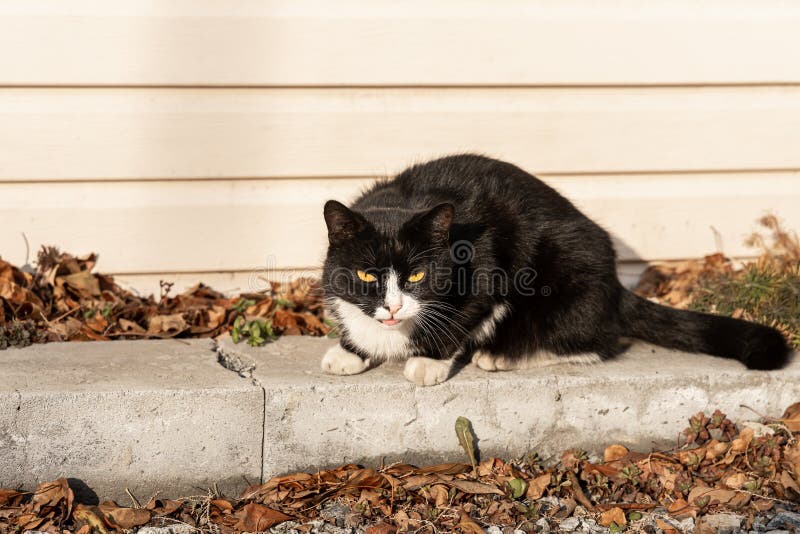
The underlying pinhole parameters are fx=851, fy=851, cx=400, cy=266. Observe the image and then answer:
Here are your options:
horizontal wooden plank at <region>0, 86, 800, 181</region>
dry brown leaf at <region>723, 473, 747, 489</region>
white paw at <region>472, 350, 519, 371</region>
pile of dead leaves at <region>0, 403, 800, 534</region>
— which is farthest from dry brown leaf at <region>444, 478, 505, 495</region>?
horizontal wooden plank at <region>0, 86, 800, 181</region>

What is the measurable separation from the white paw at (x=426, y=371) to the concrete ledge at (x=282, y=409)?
0.04 meters

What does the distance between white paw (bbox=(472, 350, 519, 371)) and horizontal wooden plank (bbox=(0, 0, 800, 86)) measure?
60.6 inches

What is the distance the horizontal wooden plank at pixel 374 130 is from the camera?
4.05m

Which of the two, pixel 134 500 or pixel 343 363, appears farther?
pixel 343 363

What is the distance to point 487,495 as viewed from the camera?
3.14 meters

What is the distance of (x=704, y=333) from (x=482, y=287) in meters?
1.04

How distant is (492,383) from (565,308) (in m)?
0.46

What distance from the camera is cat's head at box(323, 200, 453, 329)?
3.08 metres

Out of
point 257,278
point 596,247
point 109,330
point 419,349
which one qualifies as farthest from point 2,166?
point 596,247

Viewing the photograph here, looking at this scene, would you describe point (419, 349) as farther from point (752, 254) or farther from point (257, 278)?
point (752, 254)

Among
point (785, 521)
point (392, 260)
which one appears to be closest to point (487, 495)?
point (392, 260)

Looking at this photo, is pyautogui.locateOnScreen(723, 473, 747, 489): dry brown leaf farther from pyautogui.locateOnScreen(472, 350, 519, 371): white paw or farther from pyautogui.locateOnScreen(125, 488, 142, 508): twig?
pyautogui.locateOnScreen(125, 488, 142, 508): twig

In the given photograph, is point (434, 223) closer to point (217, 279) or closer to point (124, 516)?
point (124, 516)

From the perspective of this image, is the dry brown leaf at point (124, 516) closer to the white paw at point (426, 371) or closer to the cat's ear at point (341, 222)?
the white paw at point (426, 371)
